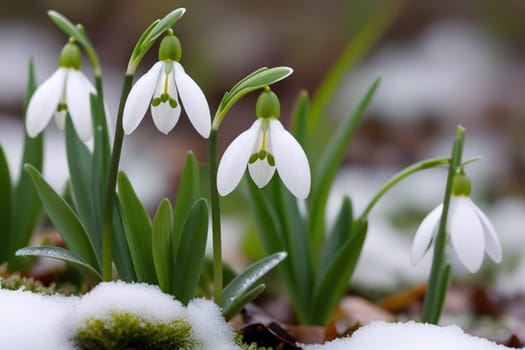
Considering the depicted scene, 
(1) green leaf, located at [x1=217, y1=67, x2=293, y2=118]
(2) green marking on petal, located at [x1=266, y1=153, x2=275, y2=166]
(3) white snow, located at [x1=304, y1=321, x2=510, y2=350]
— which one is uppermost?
(1) green leaf, located at [x1=217, y1=67, x2=293, y2=118]

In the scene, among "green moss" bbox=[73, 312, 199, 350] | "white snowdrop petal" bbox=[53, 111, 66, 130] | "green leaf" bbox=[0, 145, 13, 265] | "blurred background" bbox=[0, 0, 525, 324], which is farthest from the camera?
"blurred background" bbox=[0, 0, 525, 324]

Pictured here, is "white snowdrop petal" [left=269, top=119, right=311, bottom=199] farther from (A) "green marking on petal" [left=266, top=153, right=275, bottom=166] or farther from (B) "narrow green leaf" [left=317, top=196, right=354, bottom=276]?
(B) "narrow green leaf" [left=317, top=196, right=354, bottom=276]

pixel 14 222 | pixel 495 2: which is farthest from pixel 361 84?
pixel 14 222

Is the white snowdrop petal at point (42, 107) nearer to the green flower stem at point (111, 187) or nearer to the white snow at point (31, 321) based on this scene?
the green flower stem at point (111, 187)

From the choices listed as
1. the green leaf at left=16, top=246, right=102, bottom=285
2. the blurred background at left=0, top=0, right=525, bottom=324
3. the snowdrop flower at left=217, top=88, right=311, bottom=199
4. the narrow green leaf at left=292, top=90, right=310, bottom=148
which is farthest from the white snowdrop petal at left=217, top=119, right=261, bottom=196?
the blurred background at left=0, top=0, right=525, bottom=324

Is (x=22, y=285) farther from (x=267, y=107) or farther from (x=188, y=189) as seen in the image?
(x=267, y=107)

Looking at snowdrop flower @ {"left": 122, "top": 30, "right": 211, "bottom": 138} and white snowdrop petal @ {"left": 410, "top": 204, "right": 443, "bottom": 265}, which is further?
white snowdrop petal @ {"left": 410, "top": 204, "right": 443, "bottom": 265}

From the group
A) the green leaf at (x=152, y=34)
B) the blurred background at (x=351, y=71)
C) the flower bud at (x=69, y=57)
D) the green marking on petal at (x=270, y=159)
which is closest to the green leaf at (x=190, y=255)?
the green marking on petal at (x=270, y=159)
